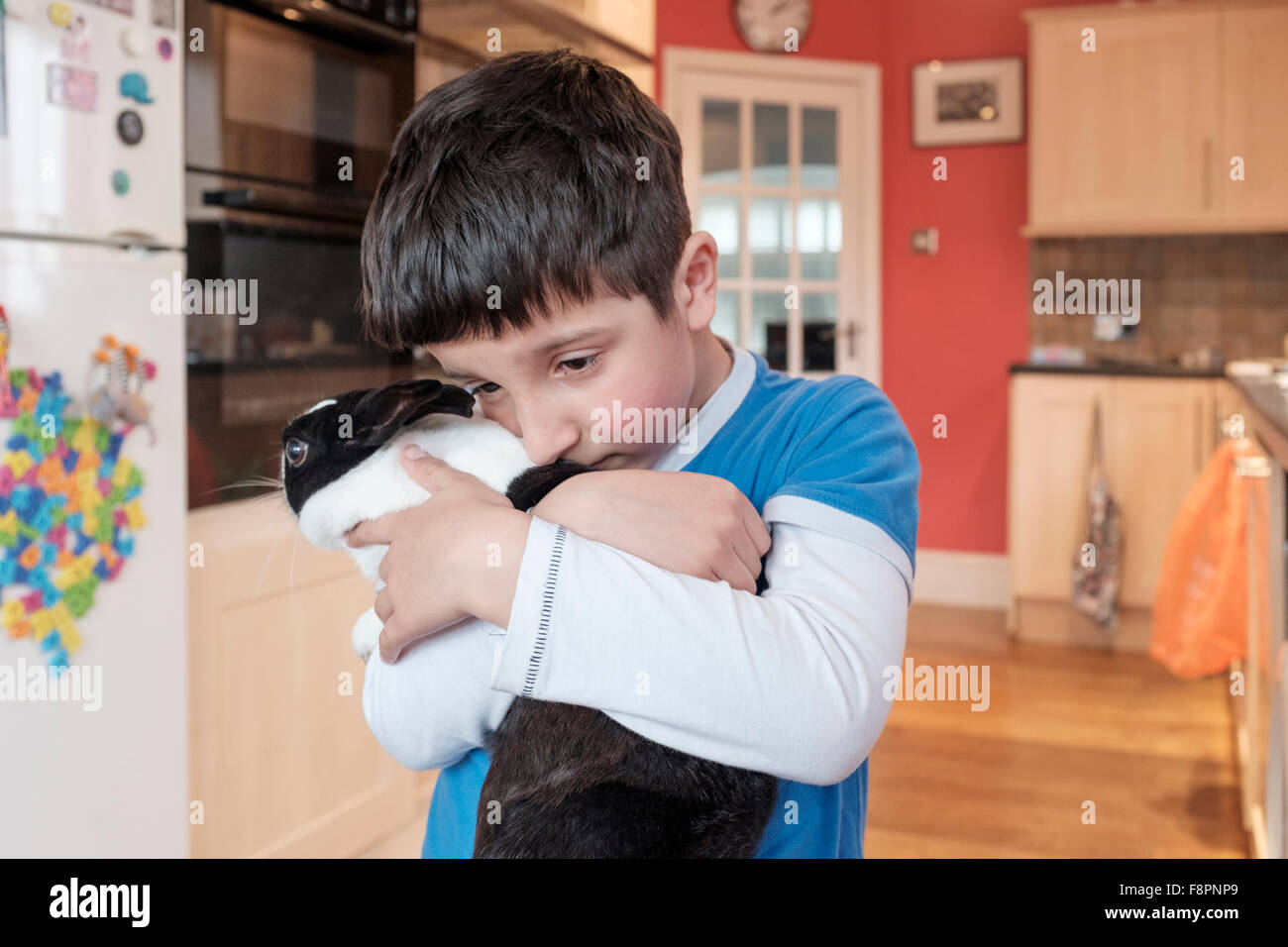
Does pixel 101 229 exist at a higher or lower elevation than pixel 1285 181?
lower

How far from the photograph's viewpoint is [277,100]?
3.90 feet

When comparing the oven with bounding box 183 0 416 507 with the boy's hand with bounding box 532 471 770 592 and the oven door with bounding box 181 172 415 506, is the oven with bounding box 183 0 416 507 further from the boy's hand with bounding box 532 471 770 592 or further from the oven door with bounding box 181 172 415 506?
the boy's hand with bounding box 532 471 770 592

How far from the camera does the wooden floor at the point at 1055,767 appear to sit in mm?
2262

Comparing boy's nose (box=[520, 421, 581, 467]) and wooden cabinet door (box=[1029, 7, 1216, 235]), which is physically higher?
wooden cabinet door (box=[1029, 7, 1216, 235])

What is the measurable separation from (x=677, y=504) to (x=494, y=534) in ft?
0.25

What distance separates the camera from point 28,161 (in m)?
1.24

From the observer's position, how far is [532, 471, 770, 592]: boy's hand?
46 cm

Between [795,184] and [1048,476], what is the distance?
52.5 inches

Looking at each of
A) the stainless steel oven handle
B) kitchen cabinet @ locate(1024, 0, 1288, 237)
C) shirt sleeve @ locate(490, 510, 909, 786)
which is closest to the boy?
shirt sleeve @ locate(490, 510, 909, 786)

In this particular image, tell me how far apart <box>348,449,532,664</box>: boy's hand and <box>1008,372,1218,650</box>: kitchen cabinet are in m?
3.62
